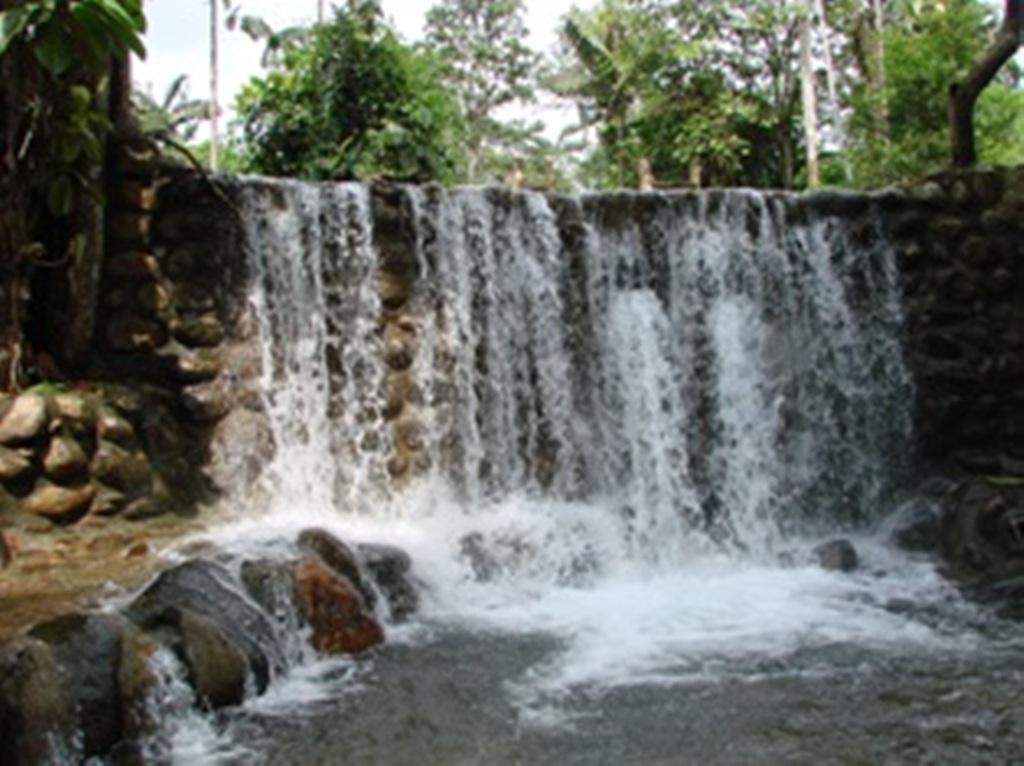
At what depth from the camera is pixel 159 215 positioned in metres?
7.99

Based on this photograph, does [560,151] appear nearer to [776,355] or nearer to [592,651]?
[776,355]

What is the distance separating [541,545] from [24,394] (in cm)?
359

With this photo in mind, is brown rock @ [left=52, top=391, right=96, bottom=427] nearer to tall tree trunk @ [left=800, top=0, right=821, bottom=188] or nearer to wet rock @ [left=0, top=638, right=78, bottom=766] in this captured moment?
wet rock @ [left=0, top=638, right=78, bottom=766]

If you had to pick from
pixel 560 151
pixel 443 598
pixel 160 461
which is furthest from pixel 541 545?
pixel 560 151

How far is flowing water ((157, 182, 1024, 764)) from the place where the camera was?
5105mm

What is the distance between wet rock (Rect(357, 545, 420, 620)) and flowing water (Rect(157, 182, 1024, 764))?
16 cm

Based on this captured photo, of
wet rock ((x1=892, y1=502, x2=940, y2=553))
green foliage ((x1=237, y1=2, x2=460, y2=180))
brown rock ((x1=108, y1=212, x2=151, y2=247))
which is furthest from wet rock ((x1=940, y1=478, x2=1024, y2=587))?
green foliage ((x1=237, y1=2, x2=460, y2=180))

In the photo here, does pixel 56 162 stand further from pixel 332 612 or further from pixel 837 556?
pixel 837 556

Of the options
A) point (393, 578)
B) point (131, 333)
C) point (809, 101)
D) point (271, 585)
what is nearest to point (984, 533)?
point (393, 578)

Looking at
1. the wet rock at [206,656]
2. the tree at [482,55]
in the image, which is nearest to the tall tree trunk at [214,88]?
the tree at [482,55]

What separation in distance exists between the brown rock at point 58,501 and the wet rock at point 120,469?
165mm

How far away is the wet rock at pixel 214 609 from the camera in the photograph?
16.3ft

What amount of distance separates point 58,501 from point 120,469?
19.6 inches

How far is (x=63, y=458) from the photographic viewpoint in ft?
22.1
